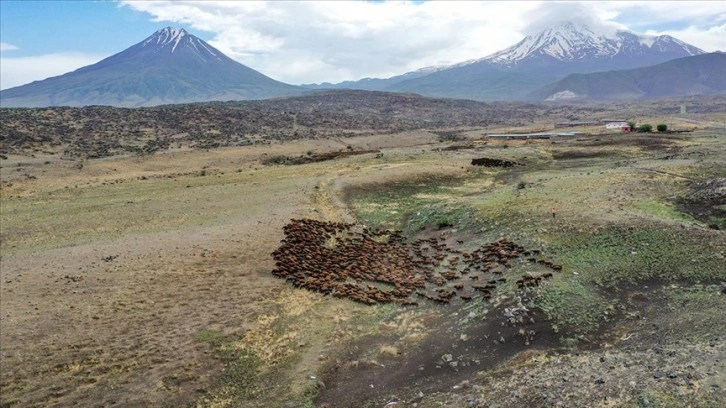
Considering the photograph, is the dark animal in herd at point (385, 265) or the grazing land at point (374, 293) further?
the dark animal in herd at point (385, 265)

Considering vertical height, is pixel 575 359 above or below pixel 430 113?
below

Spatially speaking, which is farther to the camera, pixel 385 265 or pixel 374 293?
pixel 385 265

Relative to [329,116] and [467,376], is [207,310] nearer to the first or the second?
[467,376]

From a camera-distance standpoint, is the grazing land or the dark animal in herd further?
the dark animal in herd

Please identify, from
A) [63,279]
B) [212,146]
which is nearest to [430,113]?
[212,146]
